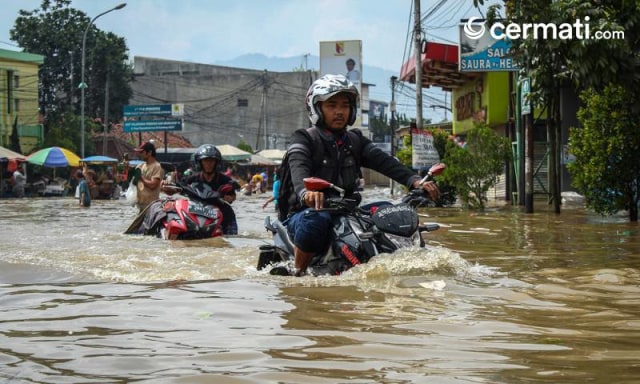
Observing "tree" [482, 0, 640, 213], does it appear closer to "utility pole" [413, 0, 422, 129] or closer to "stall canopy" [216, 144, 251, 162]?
"utility pole" [413, 0, 422, 129]

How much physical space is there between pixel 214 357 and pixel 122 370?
43 centimetres

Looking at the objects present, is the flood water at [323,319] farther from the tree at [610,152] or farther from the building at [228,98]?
the building at [228,98]

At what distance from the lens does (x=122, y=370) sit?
12.4 feet

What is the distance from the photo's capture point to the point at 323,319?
16.7ft

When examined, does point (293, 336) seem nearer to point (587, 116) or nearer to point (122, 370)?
point (122, 370)

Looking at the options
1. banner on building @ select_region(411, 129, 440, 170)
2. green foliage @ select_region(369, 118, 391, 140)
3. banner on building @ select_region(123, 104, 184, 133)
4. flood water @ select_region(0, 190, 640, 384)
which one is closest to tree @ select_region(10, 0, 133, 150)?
banner on building @ select_region(123, 104, 184, 133)

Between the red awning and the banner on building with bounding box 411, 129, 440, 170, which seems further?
the red awning

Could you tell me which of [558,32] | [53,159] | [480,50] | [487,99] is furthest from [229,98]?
[558,32]

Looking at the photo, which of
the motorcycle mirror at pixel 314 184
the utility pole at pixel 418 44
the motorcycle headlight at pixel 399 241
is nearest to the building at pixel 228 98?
the utility pole at pixel 418 44

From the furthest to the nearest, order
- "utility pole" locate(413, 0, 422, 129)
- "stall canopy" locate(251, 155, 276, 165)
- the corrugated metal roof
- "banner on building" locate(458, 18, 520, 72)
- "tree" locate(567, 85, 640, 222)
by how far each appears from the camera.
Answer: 1. "stall canopy" locate(251, 155, 276, 165)
2. the corrugated metal roof
3. "utility pole" locate(413, 0, 422, 129)
4. "banner on building" locate(458, 18, 520, 72)
5. "tree" locate(567, 85, 640, 222)

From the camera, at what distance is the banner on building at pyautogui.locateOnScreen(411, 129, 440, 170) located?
76.2 ft

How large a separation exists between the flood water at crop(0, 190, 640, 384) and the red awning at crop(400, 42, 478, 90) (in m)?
22.6

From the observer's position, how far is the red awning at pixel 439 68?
3150 centimetres

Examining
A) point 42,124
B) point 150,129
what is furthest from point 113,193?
point 150,129
